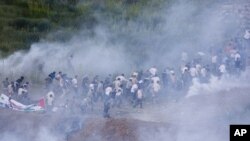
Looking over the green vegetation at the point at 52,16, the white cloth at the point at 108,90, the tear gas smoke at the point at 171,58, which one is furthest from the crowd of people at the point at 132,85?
the green vegetation at the point at 52,16

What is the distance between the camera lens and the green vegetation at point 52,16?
29.7 meters

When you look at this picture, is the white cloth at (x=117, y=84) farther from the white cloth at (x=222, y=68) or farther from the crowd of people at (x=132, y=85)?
the white cloth at (x=222, y=68)

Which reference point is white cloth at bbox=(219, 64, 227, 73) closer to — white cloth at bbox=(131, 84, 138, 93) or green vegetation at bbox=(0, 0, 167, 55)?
white cloth at bbox=(131, 84, 138, 93)

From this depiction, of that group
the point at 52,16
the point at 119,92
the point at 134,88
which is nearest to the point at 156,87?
the point at 134,88

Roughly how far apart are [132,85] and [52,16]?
11.4 m

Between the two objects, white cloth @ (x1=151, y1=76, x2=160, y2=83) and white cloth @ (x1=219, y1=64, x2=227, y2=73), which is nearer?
white cloth @ (x1=151, y1=76, x2=160, y2=83)

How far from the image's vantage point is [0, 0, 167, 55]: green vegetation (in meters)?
29.7

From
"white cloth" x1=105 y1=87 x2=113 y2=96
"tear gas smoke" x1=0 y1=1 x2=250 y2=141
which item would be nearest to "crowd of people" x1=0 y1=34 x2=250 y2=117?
"white cloth" x1=105 y1=87 x2=113 y2=96

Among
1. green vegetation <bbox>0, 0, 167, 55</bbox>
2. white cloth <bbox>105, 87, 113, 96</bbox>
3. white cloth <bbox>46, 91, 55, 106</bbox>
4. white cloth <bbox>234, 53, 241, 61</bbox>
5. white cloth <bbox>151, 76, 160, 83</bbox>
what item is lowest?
white cloth <bbox>46, 91, 55, 106</bbox>

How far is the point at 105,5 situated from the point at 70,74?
7.19 meters

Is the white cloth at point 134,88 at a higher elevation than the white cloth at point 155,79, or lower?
lower

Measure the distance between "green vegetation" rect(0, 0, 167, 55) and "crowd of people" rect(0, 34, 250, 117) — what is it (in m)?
7.55

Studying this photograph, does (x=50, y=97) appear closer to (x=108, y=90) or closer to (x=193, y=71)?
(x=108, y=90)

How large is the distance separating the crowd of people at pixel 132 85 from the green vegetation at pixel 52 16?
7551 millimetres
